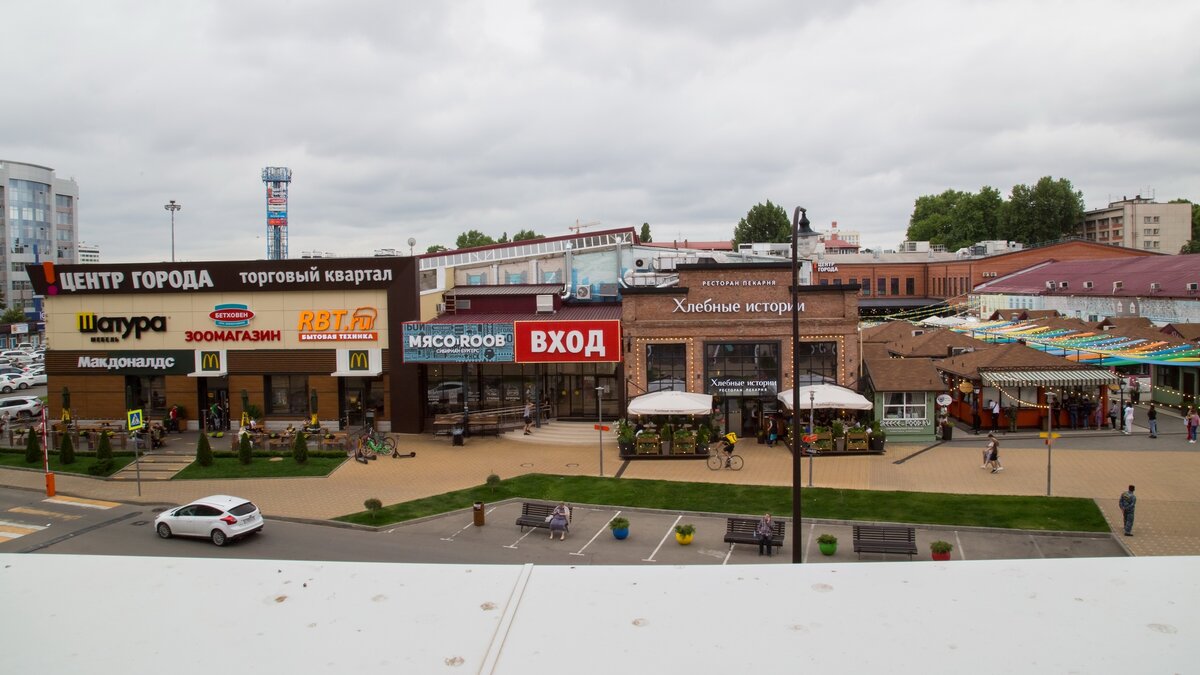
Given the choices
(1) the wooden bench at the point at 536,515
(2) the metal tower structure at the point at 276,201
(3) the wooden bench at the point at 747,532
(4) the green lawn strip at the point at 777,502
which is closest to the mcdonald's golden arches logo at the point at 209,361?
(4) the green lawn strip at the point at 777,502

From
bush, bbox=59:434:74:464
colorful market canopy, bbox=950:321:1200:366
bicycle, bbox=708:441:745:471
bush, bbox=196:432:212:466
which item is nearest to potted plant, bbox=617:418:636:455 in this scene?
bicycle, bbox=708:441:745:471

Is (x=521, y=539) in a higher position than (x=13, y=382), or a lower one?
lower

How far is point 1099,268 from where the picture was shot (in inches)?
2557

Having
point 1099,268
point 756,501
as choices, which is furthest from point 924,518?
point 1099,268

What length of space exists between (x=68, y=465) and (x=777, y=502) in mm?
26694

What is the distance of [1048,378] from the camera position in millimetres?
33250

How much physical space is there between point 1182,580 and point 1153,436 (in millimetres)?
33489

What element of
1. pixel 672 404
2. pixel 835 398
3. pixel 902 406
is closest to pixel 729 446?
pixel 672 404

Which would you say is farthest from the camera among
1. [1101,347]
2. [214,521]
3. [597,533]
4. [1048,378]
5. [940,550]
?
[1101,347]

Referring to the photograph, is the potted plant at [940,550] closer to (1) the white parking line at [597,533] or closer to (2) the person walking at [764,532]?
(2) the person walking at [764,532]

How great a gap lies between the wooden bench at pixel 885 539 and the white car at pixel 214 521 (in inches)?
619

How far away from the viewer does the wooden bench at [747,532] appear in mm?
19656

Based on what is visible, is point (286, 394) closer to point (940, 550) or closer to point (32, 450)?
point (32, 450)

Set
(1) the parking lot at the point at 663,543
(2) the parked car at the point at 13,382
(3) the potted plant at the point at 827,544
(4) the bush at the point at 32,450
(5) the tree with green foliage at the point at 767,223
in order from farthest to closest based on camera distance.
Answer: (5) the tree with green foliage at the point at 767,223 < (2) the parked car at the point at 13,382 < (4) the bush at the point at 32,450 < (1) the parking lot at the point at 663,543 < (3) the potted plant at the point at 827,544
